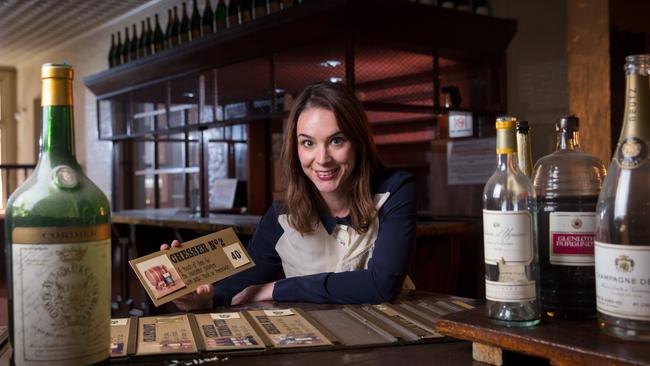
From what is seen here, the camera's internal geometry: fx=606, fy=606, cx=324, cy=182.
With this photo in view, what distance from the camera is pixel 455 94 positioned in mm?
3637

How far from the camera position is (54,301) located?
0.66m

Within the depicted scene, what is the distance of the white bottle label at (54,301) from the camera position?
2.17 feet

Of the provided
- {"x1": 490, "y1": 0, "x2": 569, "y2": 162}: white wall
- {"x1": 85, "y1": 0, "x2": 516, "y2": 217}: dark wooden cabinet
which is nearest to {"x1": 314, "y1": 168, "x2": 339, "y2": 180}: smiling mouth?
{"x1": 85, "y1": 0, "x2": 516, "y2": 217}: dark wooden cabinet

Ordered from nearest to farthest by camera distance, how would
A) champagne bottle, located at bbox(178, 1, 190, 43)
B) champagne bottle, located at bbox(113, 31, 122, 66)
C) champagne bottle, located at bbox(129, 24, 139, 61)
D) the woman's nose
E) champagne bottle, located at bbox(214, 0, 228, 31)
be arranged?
1. the woman's nose
2. champagne bottle, located at bbox(214, 0, 228, 31)
3. champagne bottle, located at bbox(178, 1, 190, 43)
4. champagne bottle, located at bbox(129, 24, 139, 61)
5. champagne bottle, located at bbox(113, 31, 122, 66)

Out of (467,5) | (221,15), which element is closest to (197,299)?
(467,5)

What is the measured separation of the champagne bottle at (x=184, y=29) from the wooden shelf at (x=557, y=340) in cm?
434

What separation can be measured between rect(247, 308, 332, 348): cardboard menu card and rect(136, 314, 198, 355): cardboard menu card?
0.11m

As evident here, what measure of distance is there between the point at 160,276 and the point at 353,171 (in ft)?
2.51

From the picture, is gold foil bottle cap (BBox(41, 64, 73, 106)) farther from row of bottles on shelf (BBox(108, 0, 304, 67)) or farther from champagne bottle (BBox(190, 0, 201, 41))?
champagne bottle (BBox(190, 0, 201, 41))

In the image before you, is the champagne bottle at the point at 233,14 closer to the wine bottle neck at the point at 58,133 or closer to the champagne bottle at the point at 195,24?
the champagne bottle at the point at 195,24

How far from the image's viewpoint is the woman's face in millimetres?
1642

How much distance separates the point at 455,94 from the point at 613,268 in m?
3.01

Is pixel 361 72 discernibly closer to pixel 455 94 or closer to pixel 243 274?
pixel 455 94

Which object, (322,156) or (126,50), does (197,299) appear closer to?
(322,156)
